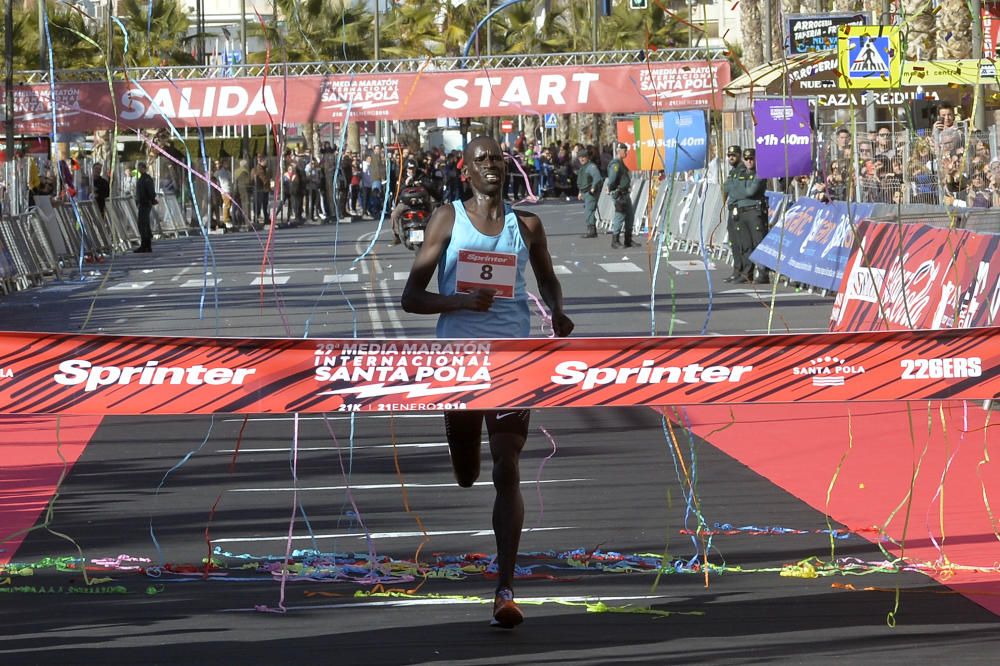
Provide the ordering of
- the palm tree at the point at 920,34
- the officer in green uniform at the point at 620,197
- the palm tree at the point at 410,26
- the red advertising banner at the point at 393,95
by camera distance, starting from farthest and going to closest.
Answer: the palm tree at the point at 410,26, the red advertising banner at the point at 393,95, the palm tree at the point at 920,34, the officer in green uniform at the point at 620,197

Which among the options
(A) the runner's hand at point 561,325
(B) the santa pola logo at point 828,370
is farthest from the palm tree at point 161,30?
(B) the santa pola logo at point 828,370

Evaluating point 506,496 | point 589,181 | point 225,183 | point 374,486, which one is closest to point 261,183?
point 225,183

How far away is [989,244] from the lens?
1291cm

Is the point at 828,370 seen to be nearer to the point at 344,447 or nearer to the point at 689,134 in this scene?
the point at 344,447

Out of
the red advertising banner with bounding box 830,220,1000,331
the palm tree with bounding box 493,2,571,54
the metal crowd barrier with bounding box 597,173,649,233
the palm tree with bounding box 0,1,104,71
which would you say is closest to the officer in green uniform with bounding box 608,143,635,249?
the metal crowd barrier with bounding box 597,173,649,233

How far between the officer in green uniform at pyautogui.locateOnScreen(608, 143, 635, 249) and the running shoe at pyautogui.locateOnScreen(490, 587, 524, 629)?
90.5 feet

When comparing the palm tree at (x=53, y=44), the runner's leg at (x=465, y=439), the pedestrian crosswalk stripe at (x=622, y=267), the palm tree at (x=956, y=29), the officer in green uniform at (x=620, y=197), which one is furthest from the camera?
the palm tree at (x=53, y=44)

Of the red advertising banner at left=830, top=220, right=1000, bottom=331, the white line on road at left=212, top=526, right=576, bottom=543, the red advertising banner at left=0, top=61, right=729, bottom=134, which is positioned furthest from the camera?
the red advertising banner at left=0, top=61, right=729, bottom=134

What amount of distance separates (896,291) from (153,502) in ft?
26.1

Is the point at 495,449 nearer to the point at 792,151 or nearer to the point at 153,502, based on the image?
the point at 153,502

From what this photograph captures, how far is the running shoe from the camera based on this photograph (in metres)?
6.43

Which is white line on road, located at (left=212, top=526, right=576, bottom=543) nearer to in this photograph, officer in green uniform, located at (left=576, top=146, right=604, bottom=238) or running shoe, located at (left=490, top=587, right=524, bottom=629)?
running shoe, located at (left=490, top=587, right=524, bottom=629)

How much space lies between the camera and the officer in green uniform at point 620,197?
112 ft

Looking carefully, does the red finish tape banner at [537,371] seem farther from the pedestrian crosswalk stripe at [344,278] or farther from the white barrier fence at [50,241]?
the pedestrian crosswalk stripe at [344,278]
